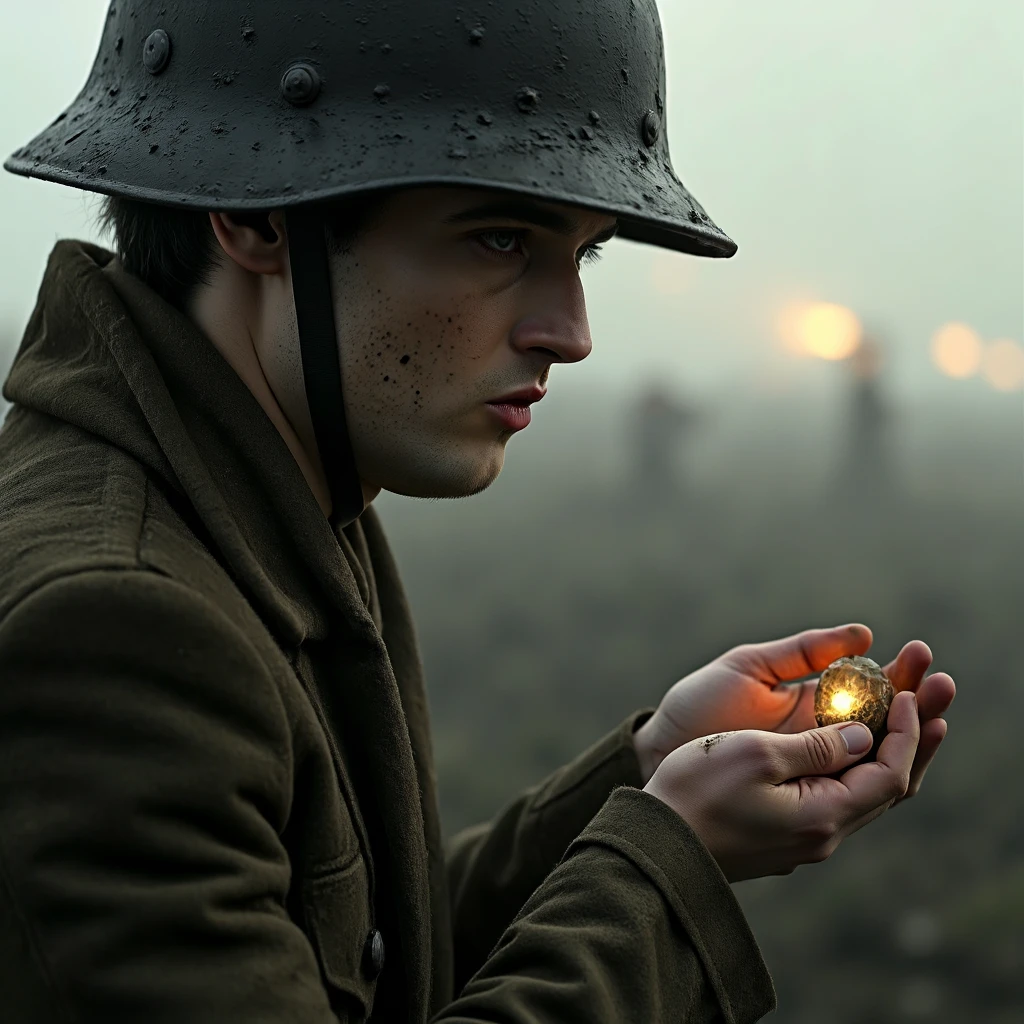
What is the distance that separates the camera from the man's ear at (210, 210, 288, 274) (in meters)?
1.68

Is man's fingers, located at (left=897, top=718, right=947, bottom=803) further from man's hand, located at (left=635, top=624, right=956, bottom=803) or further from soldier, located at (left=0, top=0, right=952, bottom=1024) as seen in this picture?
man's hand, located at (left=635, top=624, right=956, bottom=803)

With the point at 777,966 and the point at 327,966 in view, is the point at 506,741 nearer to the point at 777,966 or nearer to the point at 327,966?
the point at 777,966

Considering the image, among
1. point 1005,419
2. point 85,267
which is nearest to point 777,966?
point 1005,419

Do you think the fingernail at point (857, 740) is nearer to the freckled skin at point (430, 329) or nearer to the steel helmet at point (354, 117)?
the freckled skin at point (430, 329)

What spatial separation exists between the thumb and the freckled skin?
1.88 ft

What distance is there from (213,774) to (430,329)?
2.23 feet

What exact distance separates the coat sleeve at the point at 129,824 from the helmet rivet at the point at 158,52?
852mm

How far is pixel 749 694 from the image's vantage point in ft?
7.23

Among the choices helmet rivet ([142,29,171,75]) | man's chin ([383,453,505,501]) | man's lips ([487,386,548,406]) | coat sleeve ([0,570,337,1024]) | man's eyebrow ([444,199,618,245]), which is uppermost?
helmet rivet ([142,29,171,75])

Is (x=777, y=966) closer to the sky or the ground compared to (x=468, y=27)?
closer to the ground

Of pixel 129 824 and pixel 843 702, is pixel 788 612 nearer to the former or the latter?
pixel 843 702

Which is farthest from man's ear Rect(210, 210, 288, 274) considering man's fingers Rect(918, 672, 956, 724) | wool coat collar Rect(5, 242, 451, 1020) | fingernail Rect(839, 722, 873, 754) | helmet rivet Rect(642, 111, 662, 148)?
man's fingers Rect(918, 672, 956, 724)

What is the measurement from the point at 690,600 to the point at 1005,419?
1343mm

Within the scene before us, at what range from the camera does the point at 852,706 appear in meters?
1.90
